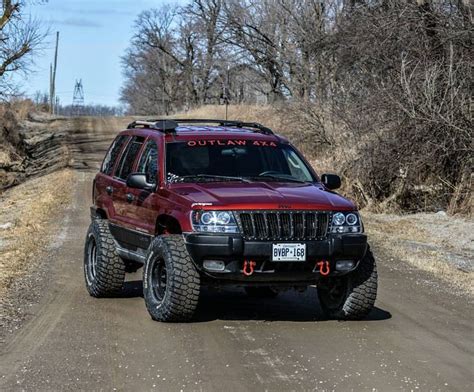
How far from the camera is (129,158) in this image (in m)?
9.80

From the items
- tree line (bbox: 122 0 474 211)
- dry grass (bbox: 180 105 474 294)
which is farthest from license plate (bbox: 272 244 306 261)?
tree line (bbox: 122 0 474 211)

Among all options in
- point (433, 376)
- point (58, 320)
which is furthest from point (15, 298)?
point (433, 376)

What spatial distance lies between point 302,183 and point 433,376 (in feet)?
9.50

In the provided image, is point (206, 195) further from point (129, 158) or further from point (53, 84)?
point (53, 84)

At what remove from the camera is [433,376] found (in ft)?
20.8

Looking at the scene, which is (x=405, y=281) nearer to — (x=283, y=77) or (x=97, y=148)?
(x=283, y=77)

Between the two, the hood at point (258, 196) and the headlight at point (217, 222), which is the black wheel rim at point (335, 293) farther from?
the headlight at point (217, 222)

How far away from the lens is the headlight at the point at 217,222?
7.58 metres

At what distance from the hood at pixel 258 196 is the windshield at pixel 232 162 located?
31cm

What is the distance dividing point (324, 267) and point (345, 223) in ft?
1.53

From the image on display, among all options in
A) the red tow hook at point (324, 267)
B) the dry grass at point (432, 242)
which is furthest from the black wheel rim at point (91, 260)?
the dry grass at point (432, 242)

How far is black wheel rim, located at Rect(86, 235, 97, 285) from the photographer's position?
9.69 m

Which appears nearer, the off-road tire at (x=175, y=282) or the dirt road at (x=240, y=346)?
the dirt road at (x=240, y=346)

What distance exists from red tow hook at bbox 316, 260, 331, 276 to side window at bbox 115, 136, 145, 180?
278 centimetres
